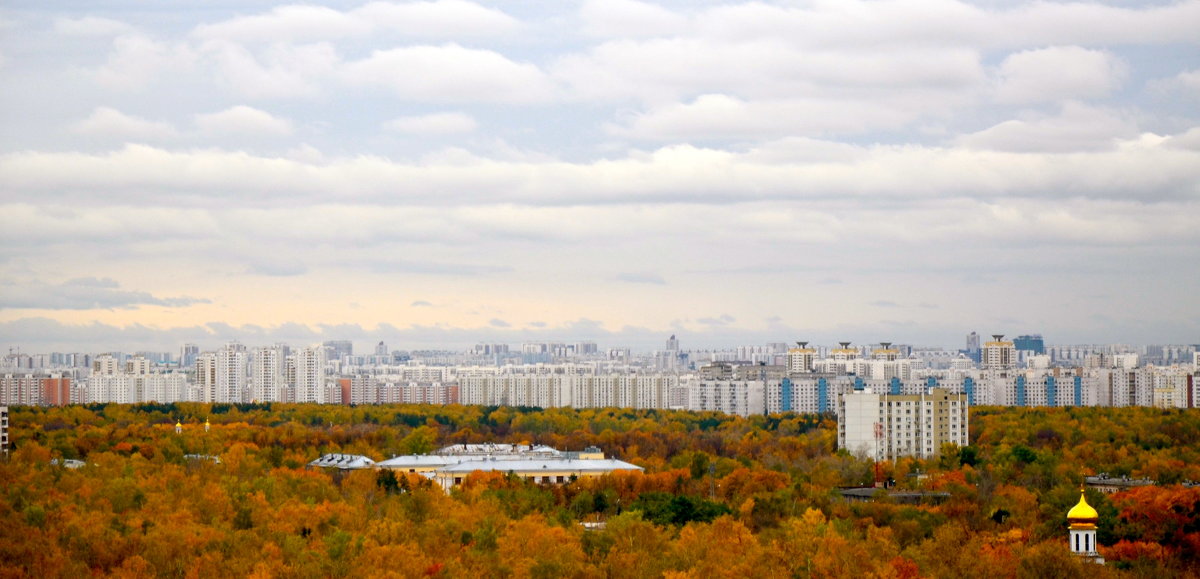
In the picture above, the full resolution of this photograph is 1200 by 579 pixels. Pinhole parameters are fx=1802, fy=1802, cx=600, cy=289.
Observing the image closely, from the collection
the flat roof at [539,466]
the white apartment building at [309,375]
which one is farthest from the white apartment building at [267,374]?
the flat roof at [539,466]

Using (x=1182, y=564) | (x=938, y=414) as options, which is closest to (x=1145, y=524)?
(x=1182, y=564)

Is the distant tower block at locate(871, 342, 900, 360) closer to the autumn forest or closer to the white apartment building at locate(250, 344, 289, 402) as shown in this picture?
the white apartment building at locate(250, 344, 289, 402)

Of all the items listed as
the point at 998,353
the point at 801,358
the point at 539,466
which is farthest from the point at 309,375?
the point at 539,466

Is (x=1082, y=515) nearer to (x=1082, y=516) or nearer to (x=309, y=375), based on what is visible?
(x=1082, y=516)

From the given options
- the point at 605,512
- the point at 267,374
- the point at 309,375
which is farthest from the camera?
the point at 309,375

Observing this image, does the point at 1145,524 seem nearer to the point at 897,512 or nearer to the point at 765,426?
the point at 897,512

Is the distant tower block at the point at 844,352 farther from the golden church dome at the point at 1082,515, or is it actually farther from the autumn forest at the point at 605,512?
the golden church dome at the point at 1082,515

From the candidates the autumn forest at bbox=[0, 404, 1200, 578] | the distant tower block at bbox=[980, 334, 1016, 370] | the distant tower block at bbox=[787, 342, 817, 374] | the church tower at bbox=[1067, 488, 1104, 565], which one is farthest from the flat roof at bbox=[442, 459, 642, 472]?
the distant tower block at bbox=[980, 334, 1016, 370]
